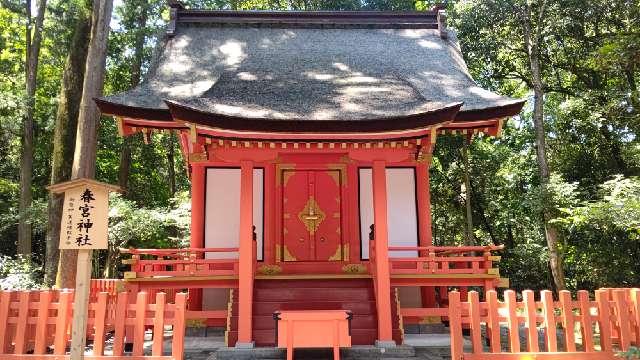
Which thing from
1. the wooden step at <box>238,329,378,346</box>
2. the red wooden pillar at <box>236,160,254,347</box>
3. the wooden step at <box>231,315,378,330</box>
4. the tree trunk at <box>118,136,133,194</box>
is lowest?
the wooden step at <box>238,329,378,346</box>

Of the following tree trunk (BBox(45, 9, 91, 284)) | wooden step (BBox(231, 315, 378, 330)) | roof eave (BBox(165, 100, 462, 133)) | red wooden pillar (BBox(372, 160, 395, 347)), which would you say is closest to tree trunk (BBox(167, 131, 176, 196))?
tree trunk (BBox(45, 9, 91, 284))

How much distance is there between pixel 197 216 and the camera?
9352 mm

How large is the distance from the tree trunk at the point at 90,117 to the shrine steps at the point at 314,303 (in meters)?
4.01

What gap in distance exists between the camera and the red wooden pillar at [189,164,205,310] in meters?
9.16

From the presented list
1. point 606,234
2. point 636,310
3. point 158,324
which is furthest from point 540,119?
point 158,324

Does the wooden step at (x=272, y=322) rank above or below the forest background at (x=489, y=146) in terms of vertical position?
below

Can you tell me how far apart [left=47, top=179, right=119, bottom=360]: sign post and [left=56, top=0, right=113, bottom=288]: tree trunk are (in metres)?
4.70

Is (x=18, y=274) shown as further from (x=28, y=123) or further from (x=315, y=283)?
(x=315, y=283)

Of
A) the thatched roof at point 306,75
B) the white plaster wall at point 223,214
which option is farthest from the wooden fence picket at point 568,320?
the white plaster wall at point 223,214

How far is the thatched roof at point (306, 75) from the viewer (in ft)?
23.2

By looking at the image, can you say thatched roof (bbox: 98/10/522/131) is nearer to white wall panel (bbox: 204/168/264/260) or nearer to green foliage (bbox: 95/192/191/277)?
white wall panel (bbox: 204/168/264/260)

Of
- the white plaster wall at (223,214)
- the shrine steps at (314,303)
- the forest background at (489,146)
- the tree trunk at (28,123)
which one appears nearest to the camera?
the shrine steps at (314,303)

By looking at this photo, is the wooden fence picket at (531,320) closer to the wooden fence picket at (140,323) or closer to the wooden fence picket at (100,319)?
the wooden fence picket at (140,323)

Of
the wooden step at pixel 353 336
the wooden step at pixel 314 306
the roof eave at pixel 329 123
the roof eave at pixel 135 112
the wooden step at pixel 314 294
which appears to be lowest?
the wooden step at pixel 353 336
